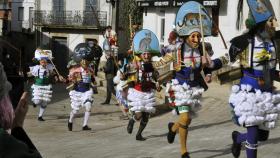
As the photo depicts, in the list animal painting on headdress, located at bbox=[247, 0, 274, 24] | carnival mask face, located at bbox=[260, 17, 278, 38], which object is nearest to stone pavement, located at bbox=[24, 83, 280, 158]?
carnival mask face, located at bbox=[260, 17, 278, 38]

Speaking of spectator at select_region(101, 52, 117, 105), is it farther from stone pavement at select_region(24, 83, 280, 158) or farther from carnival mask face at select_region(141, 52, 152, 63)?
carnival mask face at select_region(141, 52, 152, 63)

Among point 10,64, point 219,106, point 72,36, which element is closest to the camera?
point 10,64

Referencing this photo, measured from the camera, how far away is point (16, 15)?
160ft

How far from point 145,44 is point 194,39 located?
2664 millimetres

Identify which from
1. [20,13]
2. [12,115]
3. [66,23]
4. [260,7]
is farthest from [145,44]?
[20,13]

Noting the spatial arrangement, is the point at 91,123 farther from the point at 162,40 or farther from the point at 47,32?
the point at 47,32

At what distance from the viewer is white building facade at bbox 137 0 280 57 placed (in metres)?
22.1

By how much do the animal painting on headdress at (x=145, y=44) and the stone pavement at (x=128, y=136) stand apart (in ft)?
5.65

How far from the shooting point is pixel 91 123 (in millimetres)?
13633

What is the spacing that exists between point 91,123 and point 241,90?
Result: 22.9 feet

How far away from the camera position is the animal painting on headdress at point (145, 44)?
11.0m

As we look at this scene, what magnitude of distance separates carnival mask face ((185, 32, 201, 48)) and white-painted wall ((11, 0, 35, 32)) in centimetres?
4043

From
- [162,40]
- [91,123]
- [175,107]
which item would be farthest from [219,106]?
[162,40]

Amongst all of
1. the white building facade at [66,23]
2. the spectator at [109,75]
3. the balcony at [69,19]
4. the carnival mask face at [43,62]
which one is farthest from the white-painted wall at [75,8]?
the carnival mask face at [43,62]
